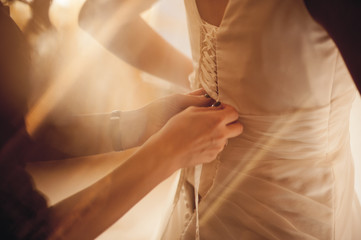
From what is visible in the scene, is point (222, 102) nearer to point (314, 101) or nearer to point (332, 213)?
point (314, 101)

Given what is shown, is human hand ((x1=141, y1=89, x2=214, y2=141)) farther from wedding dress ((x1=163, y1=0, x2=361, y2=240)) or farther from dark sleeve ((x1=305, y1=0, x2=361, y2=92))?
dark sleeve ((x1=305, y1=0, x2=361, y2=92))

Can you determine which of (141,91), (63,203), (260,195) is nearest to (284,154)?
(260,195)

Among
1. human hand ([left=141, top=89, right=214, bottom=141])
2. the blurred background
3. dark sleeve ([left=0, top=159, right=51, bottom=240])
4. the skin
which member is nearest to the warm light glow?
the blurred background

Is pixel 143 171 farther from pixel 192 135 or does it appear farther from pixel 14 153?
pixel 14 153

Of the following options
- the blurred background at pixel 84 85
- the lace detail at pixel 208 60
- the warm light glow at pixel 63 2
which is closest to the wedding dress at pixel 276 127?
the lace detail at pixel 208 60

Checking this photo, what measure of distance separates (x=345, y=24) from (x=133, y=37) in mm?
751

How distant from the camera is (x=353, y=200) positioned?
0.68 metres

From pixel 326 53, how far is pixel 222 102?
0.23 meters

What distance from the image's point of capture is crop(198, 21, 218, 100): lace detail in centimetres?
49

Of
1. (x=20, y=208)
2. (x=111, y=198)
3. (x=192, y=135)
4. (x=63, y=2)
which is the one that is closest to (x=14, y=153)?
(x=20, y=208)

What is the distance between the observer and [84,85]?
5.85ft

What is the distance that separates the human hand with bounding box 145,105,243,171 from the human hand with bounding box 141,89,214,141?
0.36ft

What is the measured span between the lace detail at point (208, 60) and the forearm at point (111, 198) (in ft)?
0.72


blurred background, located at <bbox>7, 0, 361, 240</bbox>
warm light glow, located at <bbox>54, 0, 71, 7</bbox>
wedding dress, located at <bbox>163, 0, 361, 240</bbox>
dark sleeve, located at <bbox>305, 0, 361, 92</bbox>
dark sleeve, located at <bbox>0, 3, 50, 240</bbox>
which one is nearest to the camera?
dark sleeve, located at <bbox>305, 0, 361, 92</bbox>
